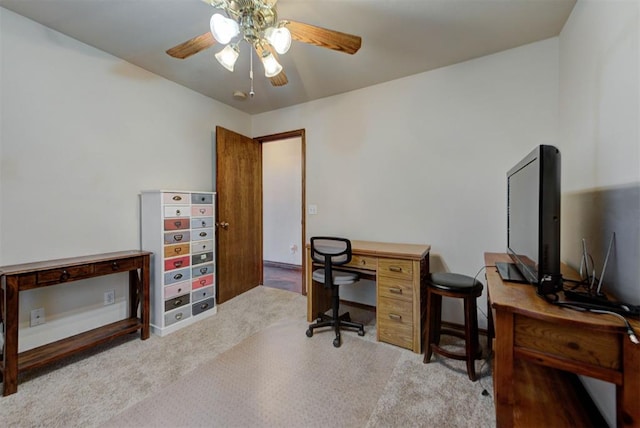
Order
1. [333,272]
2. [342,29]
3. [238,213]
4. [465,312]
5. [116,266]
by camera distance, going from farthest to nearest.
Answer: [238,213]
[333,272]
[116,266]
[342,29]
[465,312]

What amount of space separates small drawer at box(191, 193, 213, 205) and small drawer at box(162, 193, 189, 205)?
77mm

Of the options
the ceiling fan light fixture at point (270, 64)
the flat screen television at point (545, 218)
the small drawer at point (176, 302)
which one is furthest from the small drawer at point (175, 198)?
the flat screen television at point (545, 218)

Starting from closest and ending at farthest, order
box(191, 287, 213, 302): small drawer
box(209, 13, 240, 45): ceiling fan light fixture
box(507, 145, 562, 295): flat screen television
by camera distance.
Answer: box(507, 145, 562, 295): flat screen television
box(209, 13, 240, 45): ceiling fan light fixture
box(191, 287, 213, 302): small drawer

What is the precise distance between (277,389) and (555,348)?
4.89 feet

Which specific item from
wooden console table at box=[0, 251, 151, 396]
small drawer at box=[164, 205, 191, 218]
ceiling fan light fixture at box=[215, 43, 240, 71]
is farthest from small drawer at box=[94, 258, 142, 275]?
ceiling fan light fixture at box=[215, 43, 240, 71]

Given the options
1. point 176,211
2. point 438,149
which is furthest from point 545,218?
point 176,211

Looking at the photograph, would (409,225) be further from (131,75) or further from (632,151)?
(131,75)

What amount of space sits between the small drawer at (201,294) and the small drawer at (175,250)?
448 mm

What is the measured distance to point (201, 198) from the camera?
2.71 m

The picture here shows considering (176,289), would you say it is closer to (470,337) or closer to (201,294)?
(201,294)

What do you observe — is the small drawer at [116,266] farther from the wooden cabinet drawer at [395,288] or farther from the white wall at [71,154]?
the wooden cabinet drawer at [395,288]

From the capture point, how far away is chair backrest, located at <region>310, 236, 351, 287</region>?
7.20 feet

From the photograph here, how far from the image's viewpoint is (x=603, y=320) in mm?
870

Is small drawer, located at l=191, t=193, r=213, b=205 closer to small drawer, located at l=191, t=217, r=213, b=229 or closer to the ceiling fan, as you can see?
small drawer, located at l=191, t=217, r=213, b=229
